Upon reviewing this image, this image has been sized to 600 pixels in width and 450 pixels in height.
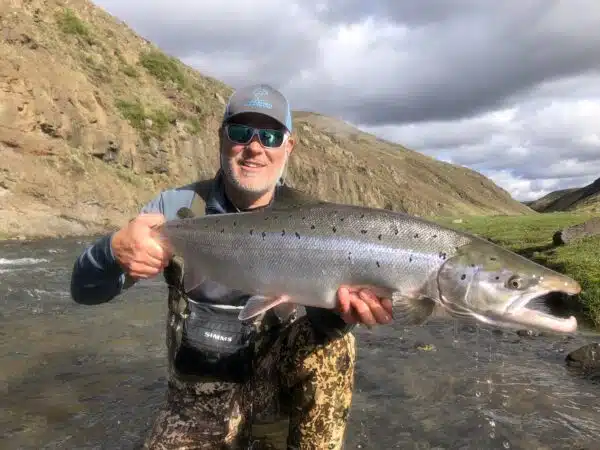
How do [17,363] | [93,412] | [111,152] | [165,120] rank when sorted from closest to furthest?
[93,412], [17,363], [111,152], [165,120]

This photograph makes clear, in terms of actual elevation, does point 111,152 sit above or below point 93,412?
above

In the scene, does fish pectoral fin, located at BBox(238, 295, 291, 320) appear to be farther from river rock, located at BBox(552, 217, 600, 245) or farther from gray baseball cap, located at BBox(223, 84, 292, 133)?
river rock, located at BBox(552, 217, 600, 245)

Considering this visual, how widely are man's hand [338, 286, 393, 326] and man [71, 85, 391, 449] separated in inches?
17.8

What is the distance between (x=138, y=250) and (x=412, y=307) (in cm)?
176

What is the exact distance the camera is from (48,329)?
8602mm

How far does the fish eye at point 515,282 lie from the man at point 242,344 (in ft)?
3.87

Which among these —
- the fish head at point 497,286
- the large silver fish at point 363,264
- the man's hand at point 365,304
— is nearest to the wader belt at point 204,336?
the large silver fish at point 363,264

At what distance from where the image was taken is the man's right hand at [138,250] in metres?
3.36

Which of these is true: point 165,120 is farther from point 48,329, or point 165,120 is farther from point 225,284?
point 225,284

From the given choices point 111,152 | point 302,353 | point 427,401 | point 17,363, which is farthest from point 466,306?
point 111,152

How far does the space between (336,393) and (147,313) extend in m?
6.90

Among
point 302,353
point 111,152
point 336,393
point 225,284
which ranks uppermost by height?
point 111,152

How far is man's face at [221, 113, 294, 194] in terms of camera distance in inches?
156

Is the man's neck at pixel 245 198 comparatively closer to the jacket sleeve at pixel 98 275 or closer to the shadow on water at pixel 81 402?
the jacket sleeve at pixel 98 275
